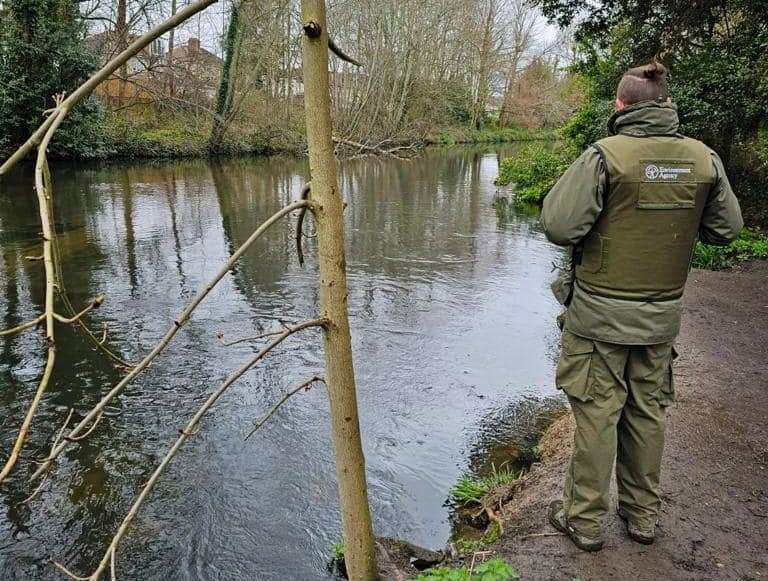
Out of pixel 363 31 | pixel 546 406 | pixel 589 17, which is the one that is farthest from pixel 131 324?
pixel 363 31

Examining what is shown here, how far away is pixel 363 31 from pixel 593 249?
27945mm

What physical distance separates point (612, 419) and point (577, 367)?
0.89ft

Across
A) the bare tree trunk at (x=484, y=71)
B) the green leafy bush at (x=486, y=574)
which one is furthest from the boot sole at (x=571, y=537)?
the bare tree trunk at (x=484, y=71)

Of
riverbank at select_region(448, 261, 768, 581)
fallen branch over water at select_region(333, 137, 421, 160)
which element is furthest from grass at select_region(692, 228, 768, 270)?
fallen branch over water at select_region(333, 137, 421, 160)

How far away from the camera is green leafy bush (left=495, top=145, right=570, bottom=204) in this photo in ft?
54.7

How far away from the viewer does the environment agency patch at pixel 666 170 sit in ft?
8.00

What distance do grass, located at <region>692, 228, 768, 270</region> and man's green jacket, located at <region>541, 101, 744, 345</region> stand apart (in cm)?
740

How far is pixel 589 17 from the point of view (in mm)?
10852

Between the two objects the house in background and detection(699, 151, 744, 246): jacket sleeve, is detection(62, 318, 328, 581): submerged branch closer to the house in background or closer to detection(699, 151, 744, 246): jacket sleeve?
detection(699, 151, 744, 246): jacket sleeve

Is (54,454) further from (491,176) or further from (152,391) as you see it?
(491,176)

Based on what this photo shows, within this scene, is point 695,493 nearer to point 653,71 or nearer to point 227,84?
point 653,71

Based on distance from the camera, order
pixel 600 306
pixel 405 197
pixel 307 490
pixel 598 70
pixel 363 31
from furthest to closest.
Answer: pixel 363 31
pixel 405 197
pixel 598 70
pixel 307 490
pixel 600 306

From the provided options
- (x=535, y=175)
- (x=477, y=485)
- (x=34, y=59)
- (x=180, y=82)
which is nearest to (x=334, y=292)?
(x=477, y=485)

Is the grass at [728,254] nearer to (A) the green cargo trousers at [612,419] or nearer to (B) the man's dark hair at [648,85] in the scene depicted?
(A) the green cargo trousers at [612,419]
